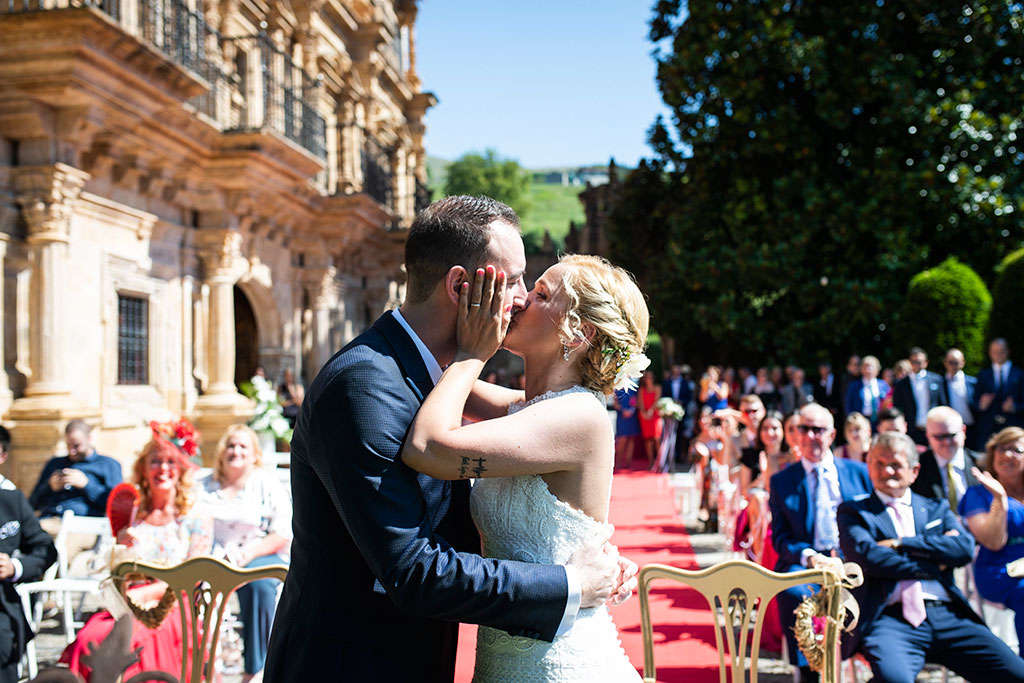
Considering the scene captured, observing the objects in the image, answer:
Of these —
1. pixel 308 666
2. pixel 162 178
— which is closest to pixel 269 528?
pixel 308 666

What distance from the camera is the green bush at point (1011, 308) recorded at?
11.8 m

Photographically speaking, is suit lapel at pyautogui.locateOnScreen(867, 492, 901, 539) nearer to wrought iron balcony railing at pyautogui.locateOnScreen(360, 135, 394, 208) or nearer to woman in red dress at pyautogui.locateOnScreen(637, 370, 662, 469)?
woman in red dress at pyautogui.locateOnScreen(637, 370, 662, 469)

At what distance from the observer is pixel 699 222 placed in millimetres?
18172

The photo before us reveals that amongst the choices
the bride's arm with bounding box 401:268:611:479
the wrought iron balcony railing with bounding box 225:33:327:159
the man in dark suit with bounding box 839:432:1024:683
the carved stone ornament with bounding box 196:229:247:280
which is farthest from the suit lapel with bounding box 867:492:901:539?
the wrought iron balcony railing with bounding box 225:33:327:159

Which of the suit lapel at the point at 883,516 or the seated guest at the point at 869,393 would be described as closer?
the suit lapel at the point at 883,516

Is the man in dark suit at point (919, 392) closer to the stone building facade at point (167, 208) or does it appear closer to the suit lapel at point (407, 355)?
the stone building facade at point (167, 208)

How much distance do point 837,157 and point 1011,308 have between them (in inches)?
263

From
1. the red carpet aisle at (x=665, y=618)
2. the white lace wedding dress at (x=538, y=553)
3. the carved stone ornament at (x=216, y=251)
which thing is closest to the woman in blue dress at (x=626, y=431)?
the red carpet aisle at (x=665, y=618)

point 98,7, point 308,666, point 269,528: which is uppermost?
point 98,7

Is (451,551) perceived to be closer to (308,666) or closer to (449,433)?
(449,433)

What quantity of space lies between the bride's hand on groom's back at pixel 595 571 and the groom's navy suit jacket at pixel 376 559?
0.14 m

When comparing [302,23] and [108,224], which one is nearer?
[108,224]

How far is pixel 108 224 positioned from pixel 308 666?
9454 millimetres

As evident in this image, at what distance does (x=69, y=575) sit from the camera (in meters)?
6.36
